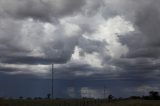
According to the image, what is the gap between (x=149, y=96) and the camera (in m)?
167

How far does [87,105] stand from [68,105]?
974cm

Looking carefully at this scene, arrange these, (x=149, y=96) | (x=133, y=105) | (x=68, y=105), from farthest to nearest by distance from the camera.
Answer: (x=149, y=96) → (x=68, y=105) → (x=133, y=105)

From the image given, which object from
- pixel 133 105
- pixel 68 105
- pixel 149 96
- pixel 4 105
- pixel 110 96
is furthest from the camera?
pixel 110 96

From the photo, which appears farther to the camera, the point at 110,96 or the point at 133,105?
the point at 110,96

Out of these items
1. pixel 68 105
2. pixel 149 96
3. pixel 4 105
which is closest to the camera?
pixel 4 105

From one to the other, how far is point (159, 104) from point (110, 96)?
8626cm

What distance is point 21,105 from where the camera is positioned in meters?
123

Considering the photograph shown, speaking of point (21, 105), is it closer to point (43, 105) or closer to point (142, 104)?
point (43, 105)

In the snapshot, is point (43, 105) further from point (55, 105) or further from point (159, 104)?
point (159, 104)

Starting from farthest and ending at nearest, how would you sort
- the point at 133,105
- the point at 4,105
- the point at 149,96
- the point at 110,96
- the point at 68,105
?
the point at 110,96 → the point at 149,96 → the point at 68,105 → the point at 4,105 → the point at 133,105

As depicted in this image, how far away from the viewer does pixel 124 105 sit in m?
104

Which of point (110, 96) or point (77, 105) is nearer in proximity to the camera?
point (77, 105)

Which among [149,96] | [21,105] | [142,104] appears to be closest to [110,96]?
[149,96]

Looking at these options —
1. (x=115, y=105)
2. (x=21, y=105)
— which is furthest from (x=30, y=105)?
(x=115, y=105)
